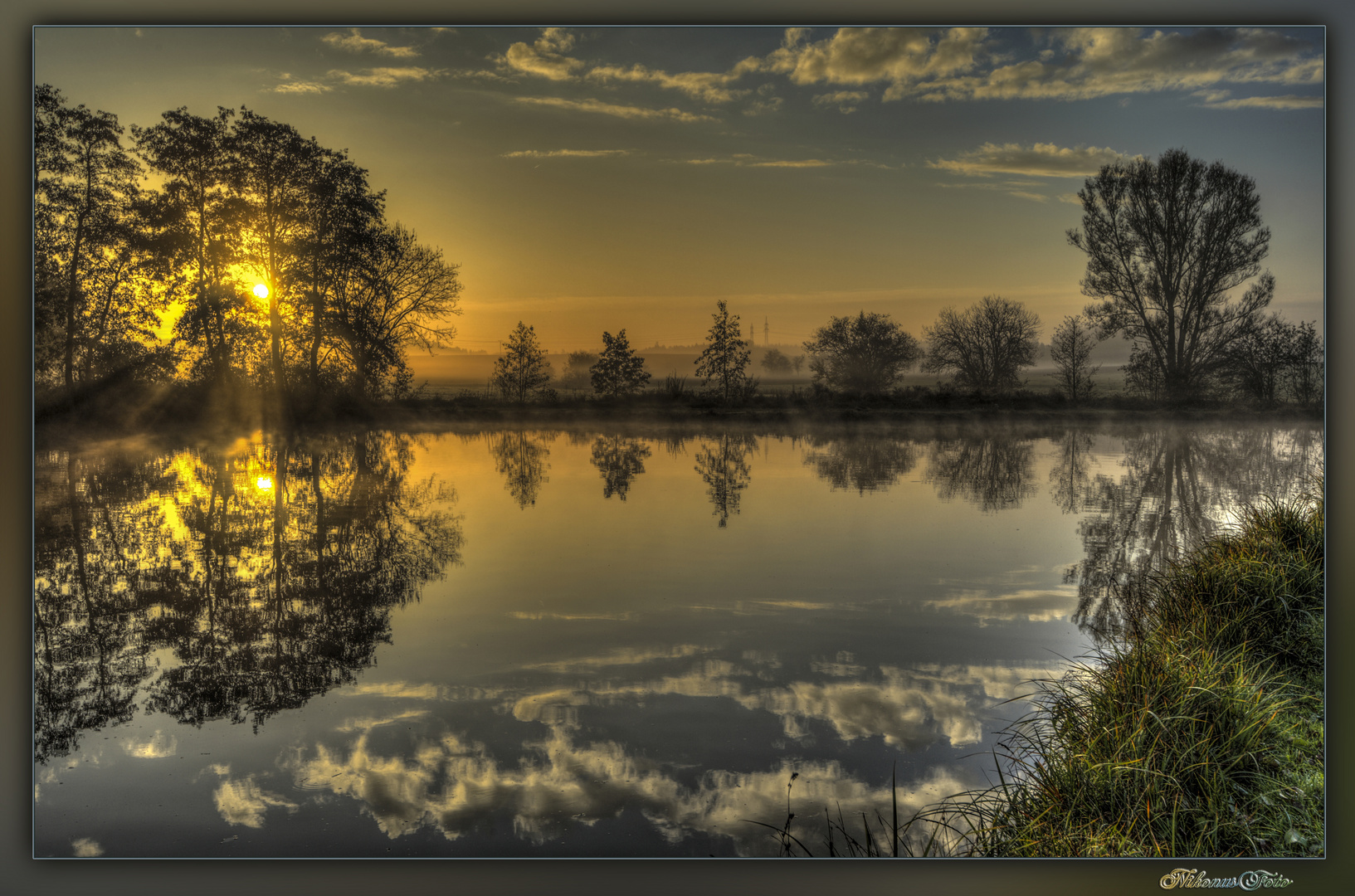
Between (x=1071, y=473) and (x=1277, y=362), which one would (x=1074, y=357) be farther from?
(x=1277, y=362)

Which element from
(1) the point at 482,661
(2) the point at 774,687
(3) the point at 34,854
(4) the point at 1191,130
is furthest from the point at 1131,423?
(3) the point at 34,854

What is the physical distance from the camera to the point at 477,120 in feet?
13.6

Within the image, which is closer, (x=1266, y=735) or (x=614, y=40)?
(x=1266, y=735)

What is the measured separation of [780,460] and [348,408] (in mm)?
2577

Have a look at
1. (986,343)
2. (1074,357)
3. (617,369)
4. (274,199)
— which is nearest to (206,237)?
(274,199)

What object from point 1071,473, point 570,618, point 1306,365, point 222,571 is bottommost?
point 570,618

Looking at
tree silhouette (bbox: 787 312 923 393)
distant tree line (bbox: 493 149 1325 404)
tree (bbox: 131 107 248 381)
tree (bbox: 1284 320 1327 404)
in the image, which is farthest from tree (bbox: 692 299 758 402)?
tree (bbox: 1284 320 1327 404)

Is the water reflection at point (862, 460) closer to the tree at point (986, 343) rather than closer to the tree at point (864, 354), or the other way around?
the tree at point (864, 354)

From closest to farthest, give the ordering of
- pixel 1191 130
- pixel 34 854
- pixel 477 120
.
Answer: pixel 34 854 < pixel 1191 130 < pixel 477 120

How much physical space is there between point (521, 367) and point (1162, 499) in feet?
12.4

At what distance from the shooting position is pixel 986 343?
4359mm

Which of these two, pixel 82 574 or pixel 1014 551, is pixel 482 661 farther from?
pixel 1014 551

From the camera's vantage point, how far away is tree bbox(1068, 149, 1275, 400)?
3.85 metres

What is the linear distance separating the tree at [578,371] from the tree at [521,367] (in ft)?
0.39
